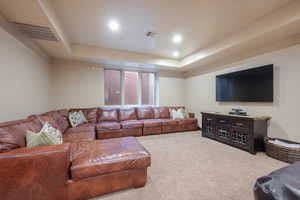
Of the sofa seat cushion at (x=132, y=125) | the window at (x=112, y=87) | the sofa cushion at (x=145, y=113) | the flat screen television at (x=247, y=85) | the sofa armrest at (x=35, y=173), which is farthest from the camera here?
the window at (x=112, y=87)

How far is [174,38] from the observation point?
3.18m

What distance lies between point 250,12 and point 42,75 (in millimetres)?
4495

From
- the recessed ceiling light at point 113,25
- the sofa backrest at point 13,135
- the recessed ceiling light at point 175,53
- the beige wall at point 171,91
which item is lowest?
the sofa backrest at point 13,135

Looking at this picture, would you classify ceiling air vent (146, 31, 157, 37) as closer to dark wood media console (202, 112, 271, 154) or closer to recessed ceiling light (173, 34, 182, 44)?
recessed ceiling light (173, 34, 182, 44)

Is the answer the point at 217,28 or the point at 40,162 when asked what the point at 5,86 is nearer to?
the point at 40,162

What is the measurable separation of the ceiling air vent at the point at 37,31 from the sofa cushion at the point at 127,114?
2559mm

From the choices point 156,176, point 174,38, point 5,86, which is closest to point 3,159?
point 5,86

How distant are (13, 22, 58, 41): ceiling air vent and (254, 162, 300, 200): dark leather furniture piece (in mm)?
3227

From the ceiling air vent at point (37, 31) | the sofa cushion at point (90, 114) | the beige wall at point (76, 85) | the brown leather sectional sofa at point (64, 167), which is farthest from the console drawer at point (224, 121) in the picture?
the ceiling air vent at point (37, 31)

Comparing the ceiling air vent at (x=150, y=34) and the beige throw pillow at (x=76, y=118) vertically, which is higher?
the ceiling air vent at (x=150, y=34)

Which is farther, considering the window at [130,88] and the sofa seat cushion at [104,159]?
the window at [130,88]

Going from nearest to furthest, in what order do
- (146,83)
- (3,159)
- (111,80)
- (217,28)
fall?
(3,159)
(217,28)
(111,80)
(146,83)

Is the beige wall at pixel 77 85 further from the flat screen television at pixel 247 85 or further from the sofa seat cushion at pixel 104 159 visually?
the flat screen television at pixel 247 85

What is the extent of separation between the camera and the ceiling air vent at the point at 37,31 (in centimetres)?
212
